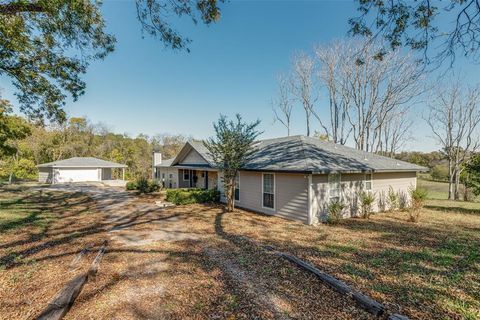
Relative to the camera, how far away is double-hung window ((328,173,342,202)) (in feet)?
35.7

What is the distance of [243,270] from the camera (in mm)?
5410

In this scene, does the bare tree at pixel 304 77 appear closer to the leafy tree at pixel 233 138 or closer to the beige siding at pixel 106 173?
the leafy tree at pixel 233 138

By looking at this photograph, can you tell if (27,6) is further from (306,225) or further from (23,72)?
(306,225)

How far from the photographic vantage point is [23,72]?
9.25m

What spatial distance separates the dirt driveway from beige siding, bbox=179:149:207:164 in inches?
399

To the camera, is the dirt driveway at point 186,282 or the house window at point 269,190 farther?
the house window at point 269,190

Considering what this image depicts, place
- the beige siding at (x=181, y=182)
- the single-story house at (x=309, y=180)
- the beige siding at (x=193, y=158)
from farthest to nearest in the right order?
the beige siding at (x=181, y=182) < the beige siding at (x=193, y=158) < the single-story house at (x=309, y=180)

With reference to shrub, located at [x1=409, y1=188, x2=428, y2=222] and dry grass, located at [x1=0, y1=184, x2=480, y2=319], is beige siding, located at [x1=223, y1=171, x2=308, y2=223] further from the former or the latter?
shrub, located at [x1=409, y1=188, x2=428, y2=222]

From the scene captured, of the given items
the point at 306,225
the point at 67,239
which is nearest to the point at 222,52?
the point at 306,225

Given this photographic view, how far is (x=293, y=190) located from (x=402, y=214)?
675 cm

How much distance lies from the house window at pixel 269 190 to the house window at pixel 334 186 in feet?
8.63

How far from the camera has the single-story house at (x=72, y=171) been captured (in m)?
29.8

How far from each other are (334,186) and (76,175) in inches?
1297

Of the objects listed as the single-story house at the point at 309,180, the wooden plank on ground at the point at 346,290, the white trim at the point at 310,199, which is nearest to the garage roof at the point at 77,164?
the single-story house at the point at 309,180
